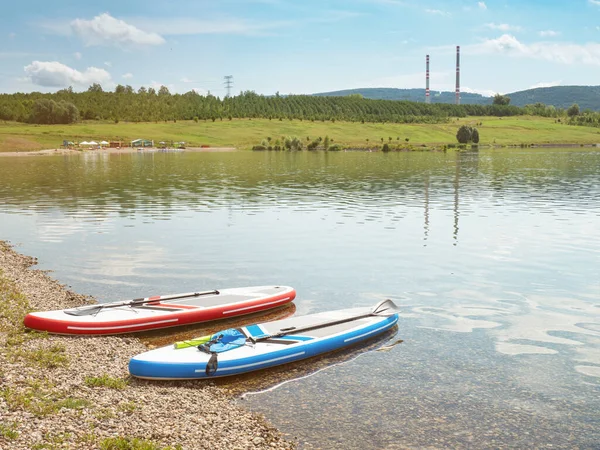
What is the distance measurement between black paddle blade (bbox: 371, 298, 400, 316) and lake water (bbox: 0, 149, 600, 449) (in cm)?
65

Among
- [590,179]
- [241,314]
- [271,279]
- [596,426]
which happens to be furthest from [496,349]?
[590,179]

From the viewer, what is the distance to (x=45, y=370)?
1430cm

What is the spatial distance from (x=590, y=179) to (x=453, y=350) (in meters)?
63.6

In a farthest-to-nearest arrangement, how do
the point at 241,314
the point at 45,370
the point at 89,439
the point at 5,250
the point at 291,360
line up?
the point at 5,250 → the point at 241,314 → the point at 291,360 → the point at 45,370 → the point at 89,439

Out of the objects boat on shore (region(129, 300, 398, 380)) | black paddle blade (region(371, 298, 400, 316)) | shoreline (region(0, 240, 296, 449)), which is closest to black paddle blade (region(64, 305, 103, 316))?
shoreline (region(0, 240, 296, 449))

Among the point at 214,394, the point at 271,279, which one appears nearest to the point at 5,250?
the point at 271,279

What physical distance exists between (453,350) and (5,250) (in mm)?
23104

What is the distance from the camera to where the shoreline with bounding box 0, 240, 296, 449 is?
11219 millimetres

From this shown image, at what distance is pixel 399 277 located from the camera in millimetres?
26016

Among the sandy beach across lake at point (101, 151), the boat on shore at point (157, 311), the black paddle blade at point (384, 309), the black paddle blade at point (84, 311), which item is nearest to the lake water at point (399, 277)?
the black paddle blade at point (384, 309)

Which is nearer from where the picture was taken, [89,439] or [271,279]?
[89,439]

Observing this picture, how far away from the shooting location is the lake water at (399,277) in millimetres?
13562

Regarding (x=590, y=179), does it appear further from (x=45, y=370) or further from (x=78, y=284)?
(x=45, y=370)

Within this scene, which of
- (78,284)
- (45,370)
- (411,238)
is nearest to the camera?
(45,370)
